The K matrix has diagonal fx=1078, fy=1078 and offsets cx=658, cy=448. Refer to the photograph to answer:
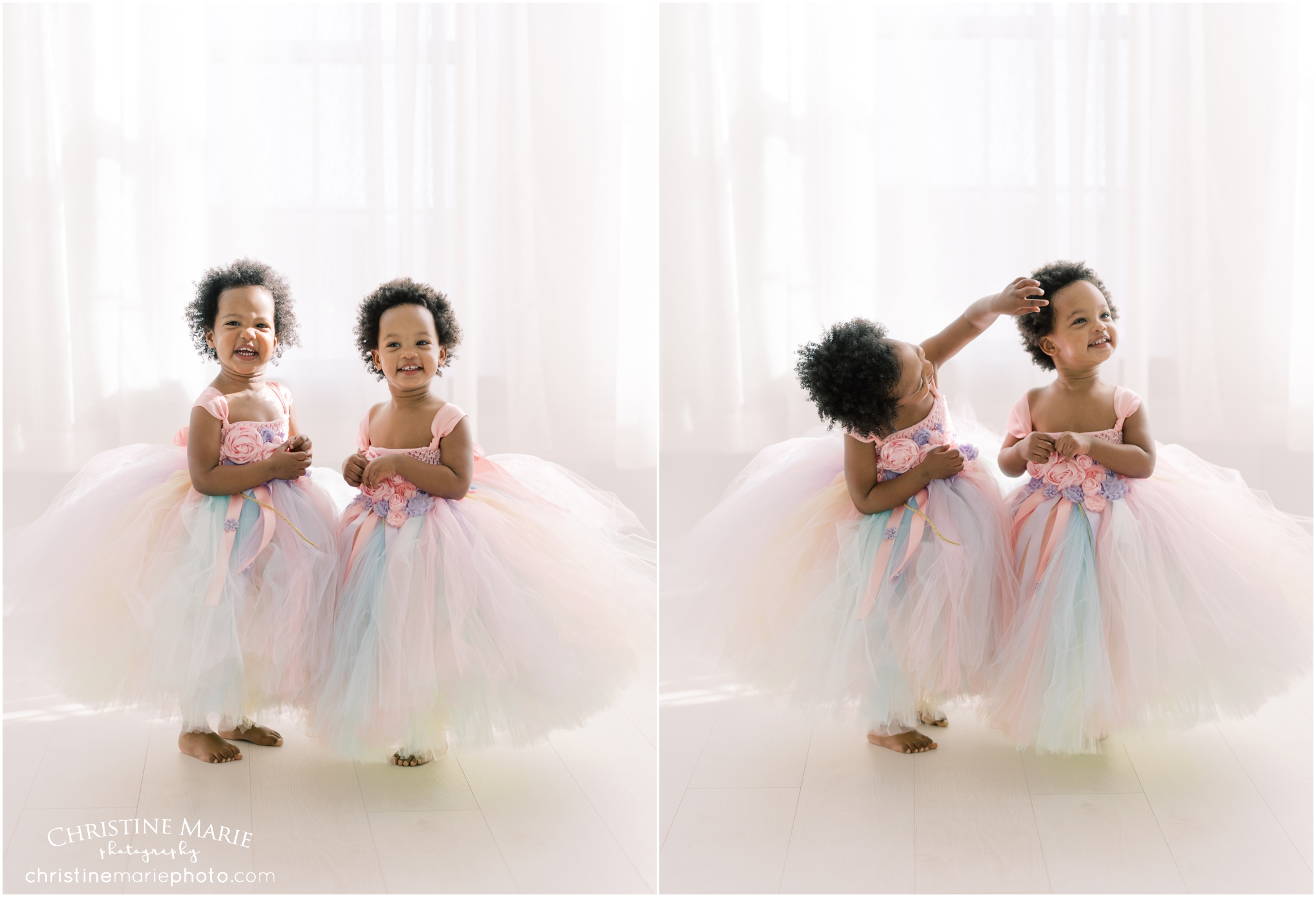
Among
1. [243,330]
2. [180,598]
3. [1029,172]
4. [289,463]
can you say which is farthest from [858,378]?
[1029,172]

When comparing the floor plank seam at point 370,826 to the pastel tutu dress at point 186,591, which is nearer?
the floor plank seam at point 370,826

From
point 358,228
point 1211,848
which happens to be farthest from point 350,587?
point 358,228

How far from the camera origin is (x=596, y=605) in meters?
1.94

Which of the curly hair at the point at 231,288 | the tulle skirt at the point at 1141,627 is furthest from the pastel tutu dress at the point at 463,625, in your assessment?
the tulle skirt at the point at 1141,627

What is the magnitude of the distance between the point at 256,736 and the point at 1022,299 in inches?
64.2

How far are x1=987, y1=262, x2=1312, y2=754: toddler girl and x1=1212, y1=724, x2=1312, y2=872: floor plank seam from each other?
0.12 meters

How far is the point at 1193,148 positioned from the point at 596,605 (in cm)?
289

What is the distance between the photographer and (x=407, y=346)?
6.44ft

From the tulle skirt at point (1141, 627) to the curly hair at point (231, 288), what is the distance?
147 centimetres

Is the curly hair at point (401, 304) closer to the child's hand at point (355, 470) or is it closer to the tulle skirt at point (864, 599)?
the child's hand at point (355, 470)

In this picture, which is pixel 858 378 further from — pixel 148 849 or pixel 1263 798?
pixel 148 849

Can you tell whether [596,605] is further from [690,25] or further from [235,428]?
[690,25]

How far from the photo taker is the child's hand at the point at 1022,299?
6.39ft

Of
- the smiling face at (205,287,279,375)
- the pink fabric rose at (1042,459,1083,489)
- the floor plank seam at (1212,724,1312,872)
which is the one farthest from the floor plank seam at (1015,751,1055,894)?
the smiling face at (205,287,279,375)
